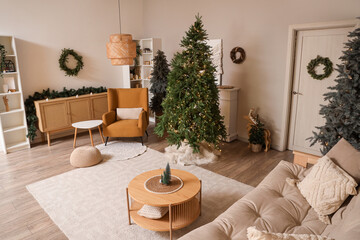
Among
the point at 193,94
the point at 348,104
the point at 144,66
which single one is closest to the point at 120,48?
the point at 193,94

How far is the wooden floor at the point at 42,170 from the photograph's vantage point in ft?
9.21

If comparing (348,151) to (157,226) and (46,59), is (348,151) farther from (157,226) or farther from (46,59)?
(46,59)

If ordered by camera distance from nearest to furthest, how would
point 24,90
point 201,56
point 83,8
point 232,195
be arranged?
point 232,195 < point 201,56 < point 24,90 < point 83,8

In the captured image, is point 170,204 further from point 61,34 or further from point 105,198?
point 61,34

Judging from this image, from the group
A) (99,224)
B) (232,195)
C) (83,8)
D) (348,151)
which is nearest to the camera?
(348,151)

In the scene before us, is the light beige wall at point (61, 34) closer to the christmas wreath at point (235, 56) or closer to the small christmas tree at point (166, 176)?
the christmas wreath at point (235, 56)

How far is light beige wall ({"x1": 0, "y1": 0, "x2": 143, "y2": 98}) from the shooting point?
5.10 m

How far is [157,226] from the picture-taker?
249 cm

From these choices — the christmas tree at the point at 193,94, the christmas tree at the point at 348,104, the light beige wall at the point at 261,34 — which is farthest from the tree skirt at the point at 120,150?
the christmas tree at the point at 348,104

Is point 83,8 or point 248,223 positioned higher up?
point 83,8

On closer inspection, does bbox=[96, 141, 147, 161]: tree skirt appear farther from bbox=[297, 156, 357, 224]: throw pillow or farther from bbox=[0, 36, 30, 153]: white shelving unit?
bbox=[297, 156, 357, 224]: throw pillow

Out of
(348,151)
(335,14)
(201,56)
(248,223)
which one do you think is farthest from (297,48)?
(248,223)

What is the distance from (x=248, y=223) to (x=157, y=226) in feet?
2.95

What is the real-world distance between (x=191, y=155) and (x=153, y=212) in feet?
6.31
